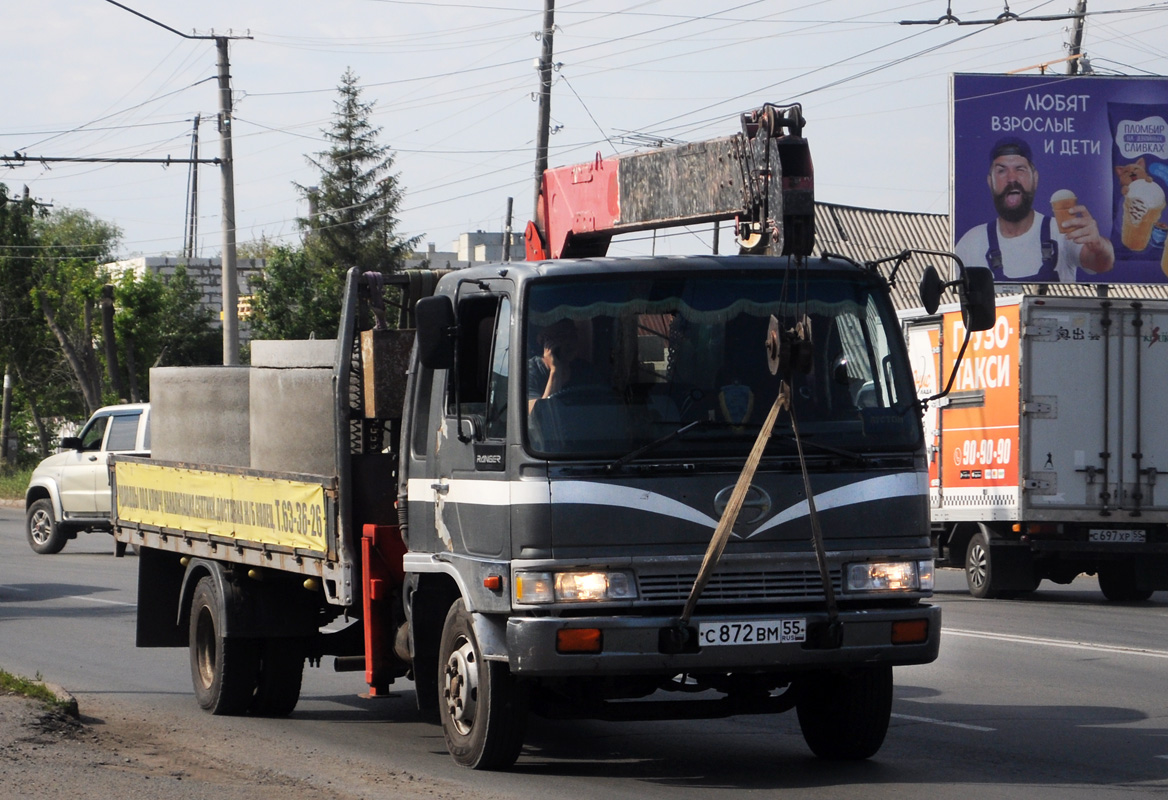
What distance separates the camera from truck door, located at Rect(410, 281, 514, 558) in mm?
7008

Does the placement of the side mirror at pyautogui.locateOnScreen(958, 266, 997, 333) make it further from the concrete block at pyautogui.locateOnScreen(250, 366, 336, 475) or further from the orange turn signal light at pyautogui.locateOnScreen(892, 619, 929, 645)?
the concrete block at pyautogui.locateOnScreen(250, 366, 336, 475)

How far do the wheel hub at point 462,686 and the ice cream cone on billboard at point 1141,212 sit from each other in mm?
20416

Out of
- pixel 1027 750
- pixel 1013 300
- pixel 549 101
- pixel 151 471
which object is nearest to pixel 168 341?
pixel 549 101

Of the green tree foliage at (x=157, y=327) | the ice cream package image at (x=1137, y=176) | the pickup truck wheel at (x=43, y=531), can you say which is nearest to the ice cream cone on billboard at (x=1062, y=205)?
the ice cream package image at (x=1137, y=176)

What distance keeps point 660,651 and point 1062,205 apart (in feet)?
65.9

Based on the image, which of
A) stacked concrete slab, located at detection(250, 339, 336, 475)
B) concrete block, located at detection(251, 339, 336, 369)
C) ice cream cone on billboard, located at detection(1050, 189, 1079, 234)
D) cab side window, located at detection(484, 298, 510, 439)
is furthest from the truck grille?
ice cream cone on billboard, located at detection(1050, 189, 1079, 234)

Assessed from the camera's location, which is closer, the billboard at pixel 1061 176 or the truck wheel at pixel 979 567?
the truck wheel at pixel 979 567

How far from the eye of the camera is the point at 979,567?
17516 millimetres

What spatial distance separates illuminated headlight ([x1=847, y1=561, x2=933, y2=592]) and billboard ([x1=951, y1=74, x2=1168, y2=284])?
1838 centimetres

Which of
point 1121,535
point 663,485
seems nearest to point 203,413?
point 663,485

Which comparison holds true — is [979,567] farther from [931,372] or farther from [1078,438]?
[931,372]

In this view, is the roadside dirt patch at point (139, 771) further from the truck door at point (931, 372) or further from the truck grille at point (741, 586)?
the truck door at point (931, 372)

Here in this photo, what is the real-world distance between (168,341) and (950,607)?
34.0 m

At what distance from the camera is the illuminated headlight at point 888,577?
276 inches
